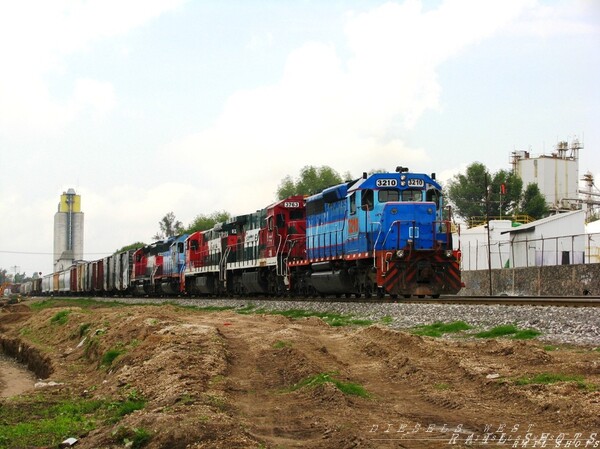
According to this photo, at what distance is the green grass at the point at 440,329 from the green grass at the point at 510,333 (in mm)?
848

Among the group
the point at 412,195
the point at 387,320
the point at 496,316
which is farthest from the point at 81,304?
the point at 496,316

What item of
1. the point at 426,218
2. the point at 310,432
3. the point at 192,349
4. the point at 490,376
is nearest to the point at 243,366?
the point at 192,349

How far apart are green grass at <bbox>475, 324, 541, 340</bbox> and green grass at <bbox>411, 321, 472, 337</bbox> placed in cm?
85

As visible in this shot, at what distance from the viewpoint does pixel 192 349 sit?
12.6m

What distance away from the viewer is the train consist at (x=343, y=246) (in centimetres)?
2400

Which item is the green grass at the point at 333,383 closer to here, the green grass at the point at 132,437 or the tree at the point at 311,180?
the green grass at the point at 132,437

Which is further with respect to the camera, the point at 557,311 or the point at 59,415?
the point at 557,311

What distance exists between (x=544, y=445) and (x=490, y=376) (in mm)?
3419

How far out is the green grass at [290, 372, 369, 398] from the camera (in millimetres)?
8930

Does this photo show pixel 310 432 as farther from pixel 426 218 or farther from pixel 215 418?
pixel 426 218

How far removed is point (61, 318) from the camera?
30.6 metres

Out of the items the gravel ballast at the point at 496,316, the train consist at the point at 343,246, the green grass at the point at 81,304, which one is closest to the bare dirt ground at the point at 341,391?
the gravel ballast at the point at 496,316

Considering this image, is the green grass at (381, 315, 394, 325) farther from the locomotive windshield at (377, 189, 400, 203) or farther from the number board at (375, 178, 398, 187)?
the number board at (375, 178, 398, 187)

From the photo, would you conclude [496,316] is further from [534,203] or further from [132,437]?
[534,203]
